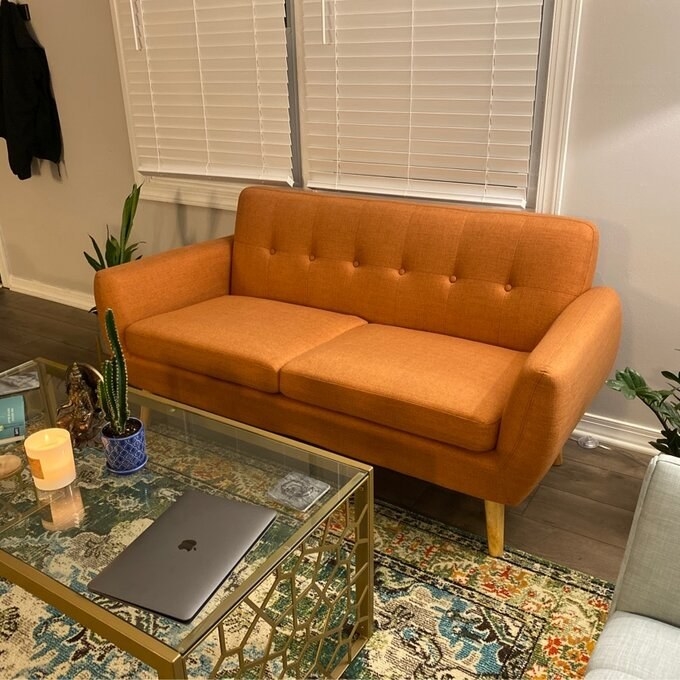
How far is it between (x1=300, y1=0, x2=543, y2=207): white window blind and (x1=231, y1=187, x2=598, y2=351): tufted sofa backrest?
21cm

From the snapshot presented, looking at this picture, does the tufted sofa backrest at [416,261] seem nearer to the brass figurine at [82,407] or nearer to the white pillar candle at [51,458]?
the brass figurine at [82,407]

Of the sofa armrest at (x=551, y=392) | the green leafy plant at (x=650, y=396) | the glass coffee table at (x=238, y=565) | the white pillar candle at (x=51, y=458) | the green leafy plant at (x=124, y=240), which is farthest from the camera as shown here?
the green leafy plant at (x=124, y=240)

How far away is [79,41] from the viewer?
343 centimetres

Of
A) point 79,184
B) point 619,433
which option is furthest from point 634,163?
point 79,184

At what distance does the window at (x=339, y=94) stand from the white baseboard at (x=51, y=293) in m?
1.02

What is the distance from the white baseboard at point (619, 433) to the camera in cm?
245

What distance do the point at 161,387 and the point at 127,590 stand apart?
130 centimetres

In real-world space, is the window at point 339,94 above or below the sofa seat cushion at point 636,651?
above

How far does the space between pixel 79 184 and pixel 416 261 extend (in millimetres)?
2247

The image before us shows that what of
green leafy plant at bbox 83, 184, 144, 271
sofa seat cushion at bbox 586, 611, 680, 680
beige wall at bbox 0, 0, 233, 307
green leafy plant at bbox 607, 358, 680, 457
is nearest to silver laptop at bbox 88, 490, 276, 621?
sofa seat cushion at bbox 586, 611, 680, 680

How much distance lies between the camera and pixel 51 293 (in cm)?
420

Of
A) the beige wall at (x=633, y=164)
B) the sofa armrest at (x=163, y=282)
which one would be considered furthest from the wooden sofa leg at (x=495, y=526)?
the sofa armrest at (x=163, y=282)

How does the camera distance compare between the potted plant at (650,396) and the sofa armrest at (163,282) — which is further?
the sofa armrest at (163,282)

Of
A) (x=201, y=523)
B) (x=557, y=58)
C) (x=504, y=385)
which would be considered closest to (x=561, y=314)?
(x=504, y=385)
